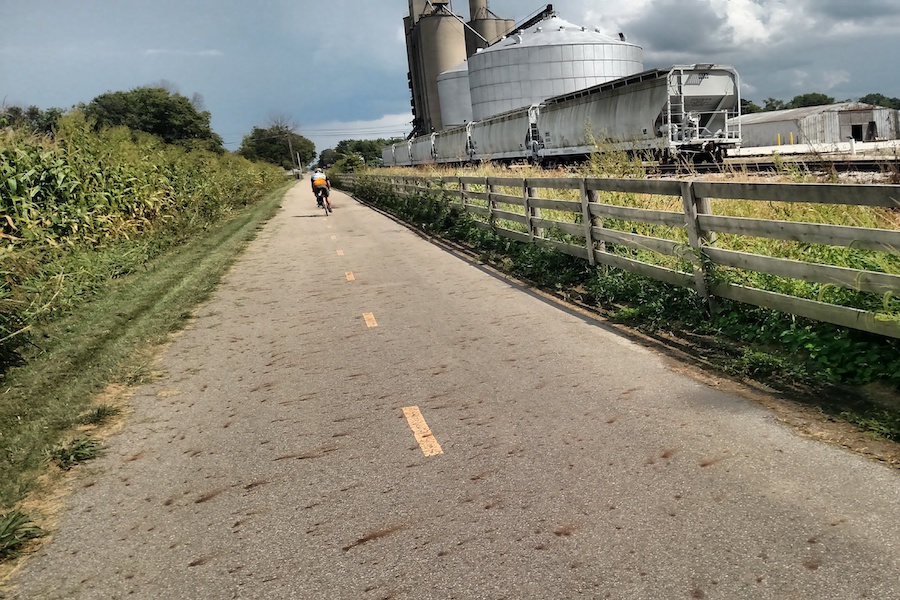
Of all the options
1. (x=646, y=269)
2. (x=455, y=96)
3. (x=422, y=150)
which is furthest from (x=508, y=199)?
(x=455, y=96)

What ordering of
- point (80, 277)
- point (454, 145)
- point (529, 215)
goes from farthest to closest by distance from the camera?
1. point (454, 145)
2. point (80, 277)
3. point (529, 215)

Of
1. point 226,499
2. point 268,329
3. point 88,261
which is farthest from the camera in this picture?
point 88,261

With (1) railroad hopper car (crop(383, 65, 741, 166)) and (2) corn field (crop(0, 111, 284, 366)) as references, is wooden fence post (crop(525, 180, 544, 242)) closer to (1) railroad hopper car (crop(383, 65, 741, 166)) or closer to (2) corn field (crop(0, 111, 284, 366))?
(2) corn field (crop(0, 111, 284, 366))

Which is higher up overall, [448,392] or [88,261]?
[88,261]

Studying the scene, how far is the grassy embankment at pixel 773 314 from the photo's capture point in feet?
16.0

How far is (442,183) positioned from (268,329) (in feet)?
35.9

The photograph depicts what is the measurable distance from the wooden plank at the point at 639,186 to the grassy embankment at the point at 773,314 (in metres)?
0.61

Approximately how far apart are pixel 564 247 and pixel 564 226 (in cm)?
31

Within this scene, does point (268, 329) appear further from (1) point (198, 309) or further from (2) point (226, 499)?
(2) point (226, 499)

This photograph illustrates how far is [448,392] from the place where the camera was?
18.9 feet

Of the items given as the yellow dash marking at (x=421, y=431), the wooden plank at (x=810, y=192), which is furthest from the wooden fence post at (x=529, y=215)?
the yellow dash marking at (x=421, y=431)

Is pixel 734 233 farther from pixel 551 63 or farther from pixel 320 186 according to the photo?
pixel 551 63

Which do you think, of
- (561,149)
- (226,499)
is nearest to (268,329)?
(226,499)

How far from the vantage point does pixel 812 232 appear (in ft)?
17.9
